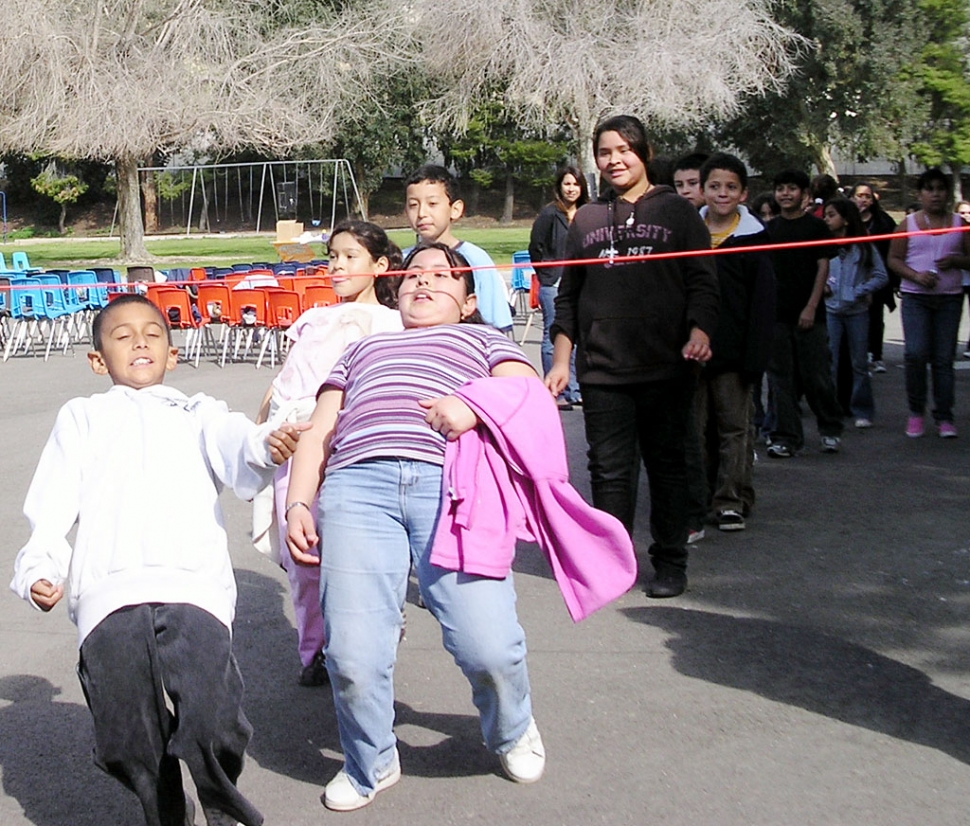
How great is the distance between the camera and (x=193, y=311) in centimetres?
1661

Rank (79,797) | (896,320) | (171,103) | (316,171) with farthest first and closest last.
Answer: (316,171), (171,103), (896,320), (79,797)

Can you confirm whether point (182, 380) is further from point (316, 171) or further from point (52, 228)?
point (52, 228)

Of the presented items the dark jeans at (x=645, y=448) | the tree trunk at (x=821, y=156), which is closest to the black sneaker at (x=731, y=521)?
the dark jeans at (x=645, y=448)

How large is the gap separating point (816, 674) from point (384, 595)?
80.5 inches

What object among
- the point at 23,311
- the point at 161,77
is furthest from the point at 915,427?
the point at 161,77

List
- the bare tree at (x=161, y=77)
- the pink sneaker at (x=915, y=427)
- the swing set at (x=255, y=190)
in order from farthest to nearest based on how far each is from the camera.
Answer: the swing set at (x=255, y=190)
the bare tree at (x=161, y=77)
the pink sneaker at (x=915, y=427)

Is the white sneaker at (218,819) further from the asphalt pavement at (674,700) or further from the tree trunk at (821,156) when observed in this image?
the tree trunk at (821,156)

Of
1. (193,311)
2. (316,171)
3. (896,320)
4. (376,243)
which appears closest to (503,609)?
(376,243)

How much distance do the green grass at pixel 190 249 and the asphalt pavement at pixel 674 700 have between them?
2529cm

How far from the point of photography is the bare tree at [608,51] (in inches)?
1299

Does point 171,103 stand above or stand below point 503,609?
above

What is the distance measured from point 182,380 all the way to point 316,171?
1304 inches

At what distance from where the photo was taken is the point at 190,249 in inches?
1674

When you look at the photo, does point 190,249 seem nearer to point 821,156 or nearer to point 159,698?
point 821,156
